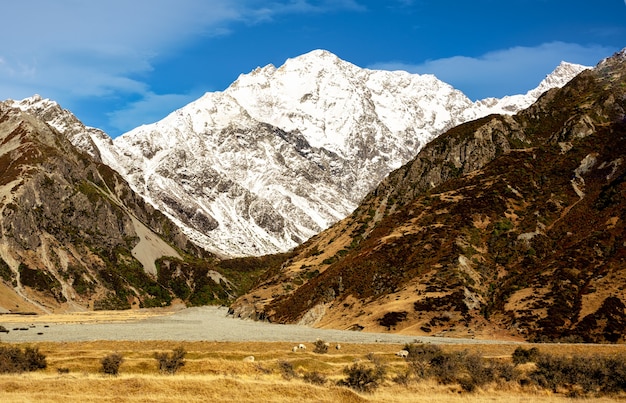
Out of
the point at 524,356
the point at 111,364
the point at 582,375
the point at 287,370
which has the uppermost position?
the point at 111,364

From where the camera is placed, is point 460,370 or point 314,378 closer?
point 314,378

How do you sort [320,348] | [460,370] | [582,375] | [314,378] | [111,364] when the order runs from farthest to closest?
1. [320,348]
2. [460,370]
3. [111,364]
4. [582,375]
5. [314,378]

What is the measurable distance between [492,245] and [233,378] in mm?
76481

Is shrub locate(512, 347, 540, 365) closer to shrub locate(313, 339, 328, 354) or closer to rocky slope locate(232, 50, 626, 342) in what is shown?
shrub locate(313, 339, 328, 354)

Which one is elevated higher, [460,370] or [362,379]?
[362,379]

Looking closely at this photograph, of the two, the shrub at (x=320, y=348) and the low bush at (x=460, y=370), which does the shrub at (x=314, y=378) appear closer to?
the low bush at (x=460, y=370)

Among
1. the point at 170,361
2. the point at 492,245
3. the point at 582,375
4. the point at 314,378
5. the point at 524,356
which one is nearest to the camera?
the point at 314,378

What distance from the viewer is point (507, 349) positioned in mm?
68500

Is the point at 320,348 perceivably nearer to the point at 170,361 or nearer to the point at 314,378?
the point at 314,378

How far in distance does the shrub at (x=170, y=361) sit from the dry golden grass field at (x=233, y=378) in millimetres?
723

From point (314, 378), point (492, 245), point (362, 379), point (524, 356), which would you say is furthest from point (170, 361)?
point (492, 245)

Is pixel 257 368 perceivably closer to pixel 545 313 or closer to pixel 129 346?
pixel 129 346

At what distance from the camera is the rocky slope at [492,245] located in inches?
3413

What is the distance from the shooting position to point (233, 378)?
4553cm
